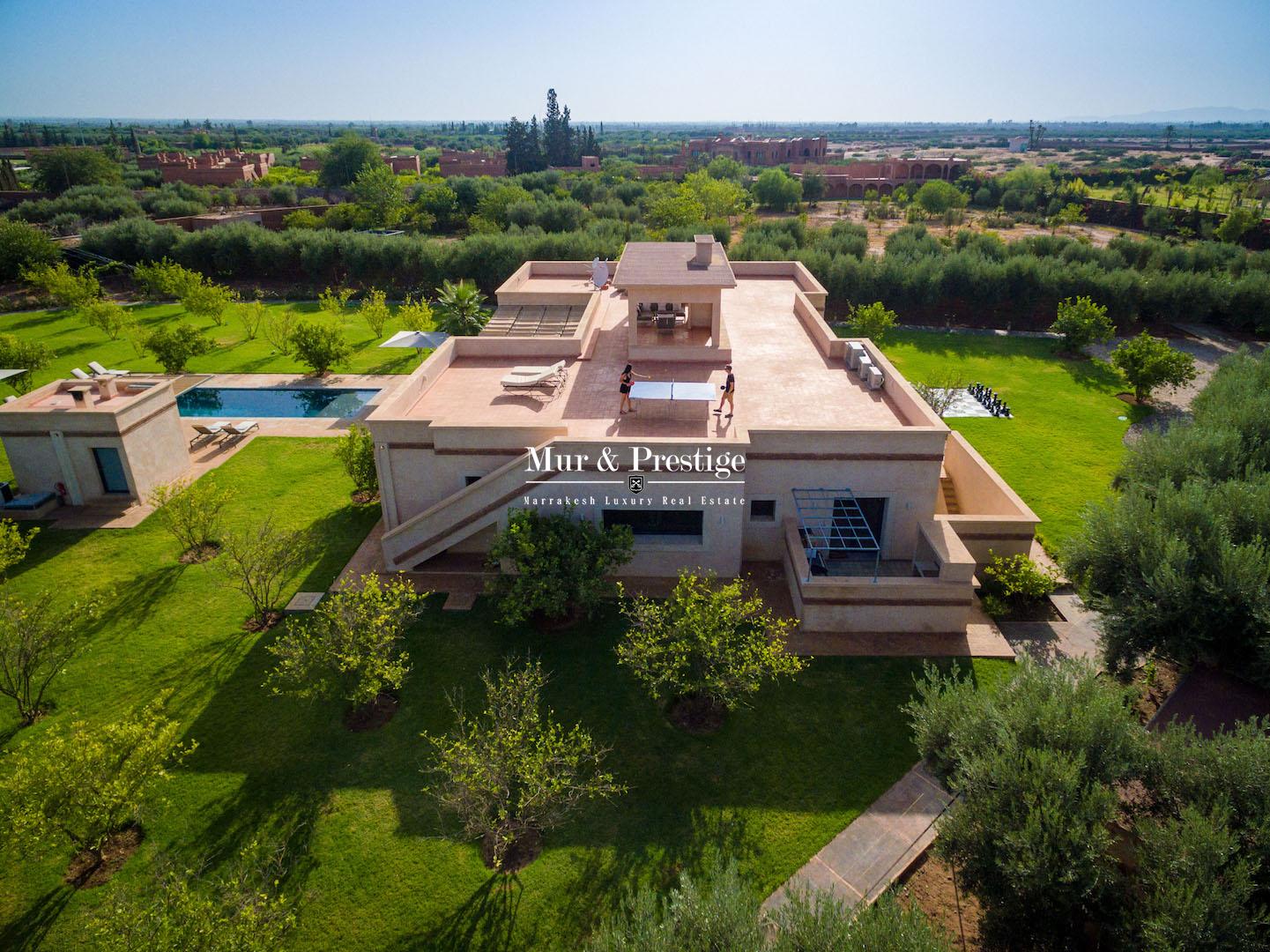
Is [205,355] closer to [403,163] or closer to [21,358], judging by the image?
[21,358]

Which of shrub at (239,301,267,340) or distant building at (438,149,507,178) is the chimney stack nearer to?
shrub at (239,301,267,340)

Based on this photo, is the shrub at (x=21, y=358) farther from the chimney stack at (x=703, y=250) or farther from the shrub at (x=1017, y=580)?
the shrub at (x=1017, y=580)

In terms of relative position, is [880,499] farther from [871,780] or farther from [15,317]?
[15,317]

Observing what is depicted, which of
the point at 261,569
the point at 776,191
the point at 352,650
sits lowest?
the point at 261,569

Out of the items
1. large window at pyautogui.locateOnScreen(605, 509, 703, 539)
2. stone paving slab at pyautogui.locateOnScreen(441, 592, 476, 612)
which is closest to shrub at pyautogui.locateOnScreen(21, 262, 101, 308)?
stone paving slab at pyautogui.locateOnScreen(441, 592, 476, 612)

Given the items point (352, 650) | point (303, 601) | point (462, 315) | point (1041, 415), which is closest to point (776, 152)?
point (462, 315)

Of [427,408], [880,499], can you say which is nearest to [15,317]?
[427,408]
